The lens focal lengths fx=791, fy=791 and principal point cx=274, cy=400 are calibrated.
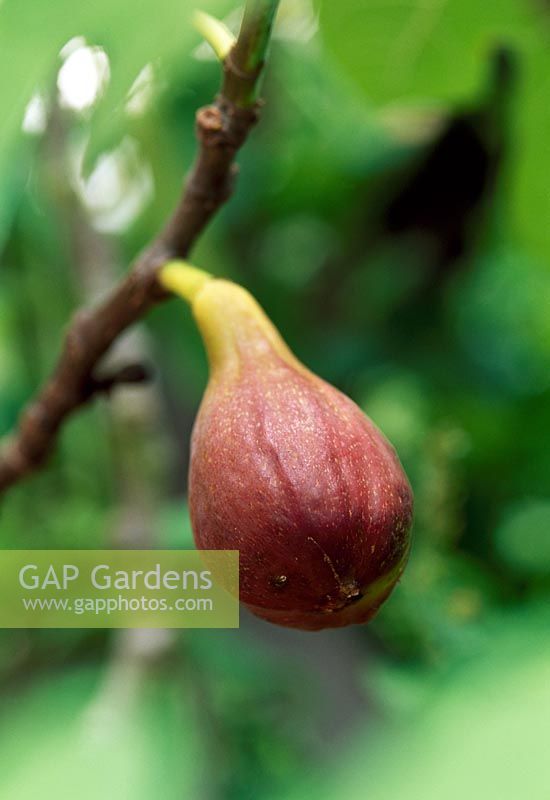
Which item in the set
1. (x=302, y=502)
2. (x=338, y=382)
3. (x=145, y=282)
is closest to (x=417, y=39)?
(x=145, y=282)

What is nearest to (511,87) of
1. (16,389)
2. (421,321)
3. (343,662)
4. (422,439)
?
(421,321)

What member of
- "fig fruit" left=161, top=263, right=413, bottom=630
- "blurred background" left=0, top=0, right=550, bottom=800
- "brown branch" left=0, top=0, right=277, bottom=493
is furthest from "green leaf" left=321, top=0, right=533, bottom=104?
"fig fruit" left=161, top=263, right=413, bottom=630

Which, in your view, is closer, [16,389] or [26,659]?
[26,659]

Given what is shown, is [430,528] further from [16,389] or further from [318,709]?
[16,389]

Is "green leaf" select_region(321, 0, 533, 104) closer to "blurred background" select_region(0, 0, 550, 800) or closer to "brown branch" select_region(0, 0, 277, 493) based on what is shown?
"blurred background" select_region(0, 0, 550, 800)

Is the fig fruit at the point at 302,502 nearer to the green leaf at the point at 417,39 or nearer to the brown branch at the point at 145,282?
the brown branch at the point at 145,282

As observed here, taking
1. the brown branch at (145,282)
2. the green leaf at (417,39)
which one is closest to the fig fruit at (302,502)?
the brown branch at (145,282)
